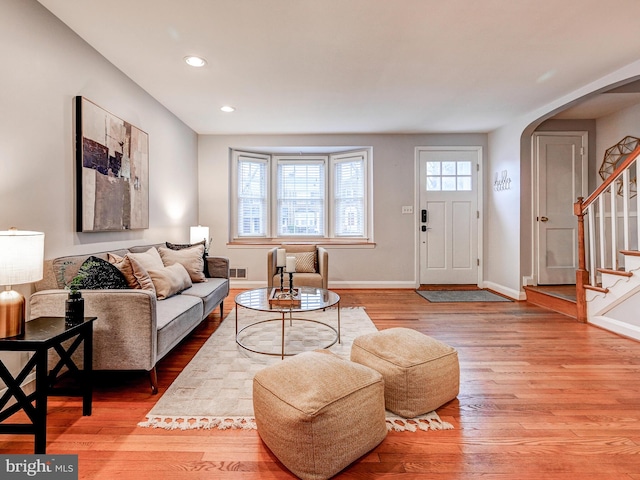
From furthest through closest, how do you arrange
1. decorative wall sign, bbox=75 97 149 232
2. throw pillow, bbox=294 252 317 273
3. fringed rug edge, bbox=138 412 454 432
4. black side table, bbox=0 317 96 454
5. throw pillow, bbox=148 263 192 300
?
throw pillow, bbox=294 252 317 273 < throw pillow, bbox=148 263 192 300 < decorative wall sign, bbox=75 97 149 232 < fringed rug edge, bbox=138 412 454 432 < black side table, bbox=0 317 96 454

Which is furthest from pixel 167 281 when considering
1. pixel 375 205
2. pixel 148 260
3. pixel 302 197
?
pixel 375 205

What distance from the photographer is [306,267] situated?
434 centimetres

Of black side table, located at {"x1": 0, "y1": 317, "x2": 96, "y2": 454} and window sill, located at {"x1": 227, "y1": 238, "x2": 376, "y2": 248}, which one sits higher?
window sill, located at {"x1": 227, "y1": 238, "x2": 376, "y2": 248}

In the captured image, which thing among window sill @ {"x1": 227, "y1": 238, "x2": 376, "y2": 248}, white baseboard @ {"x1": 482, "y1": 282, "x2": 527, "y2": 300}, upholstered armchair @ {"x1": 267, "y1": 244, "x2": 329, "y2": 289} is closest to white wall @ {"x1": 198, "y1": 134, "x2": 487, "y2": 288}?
window sill @ {"x1": 227, "y1": 238, "x2": 376, "y2": 248}

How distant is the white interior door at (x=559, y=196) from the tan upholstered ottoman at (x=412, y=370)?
3.48 m

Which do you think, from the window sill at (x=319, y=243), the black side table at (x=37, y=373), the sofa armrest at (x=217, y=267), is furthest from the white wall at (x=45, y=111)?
the window sill at (x=319, y=243)

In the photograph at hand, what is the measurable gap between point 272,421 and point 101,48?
2.99 metres

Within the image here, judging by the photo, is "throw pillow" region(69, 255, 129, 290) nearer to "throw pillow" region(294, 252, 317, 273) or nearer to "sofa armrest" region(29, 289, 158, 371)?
"sofa armrest" region(29, 289, 158, 371)

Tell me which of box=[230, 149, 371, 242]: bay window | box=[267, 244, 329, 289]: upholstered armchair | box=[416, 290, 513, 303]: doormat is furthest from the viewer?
box=[230, 149, 371, 242]: bay window

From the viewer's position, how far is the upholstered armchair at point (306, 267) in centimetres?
394

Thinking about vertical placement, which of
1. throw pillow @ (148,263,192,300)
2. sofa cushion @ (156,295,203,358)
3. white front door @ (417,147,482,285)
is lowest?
sofa cushion @ (156,295,203,358)

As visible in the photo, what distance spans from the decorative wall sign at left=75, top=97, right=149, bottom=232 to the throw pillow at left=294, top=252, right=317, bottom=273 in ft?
5.96

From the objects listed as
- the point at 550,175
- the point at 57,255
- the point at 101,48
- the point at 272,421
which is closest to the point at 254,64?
A: the point at 101,48

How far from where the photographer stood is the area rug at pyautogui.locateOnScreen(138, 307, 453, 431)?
69.3 inches
